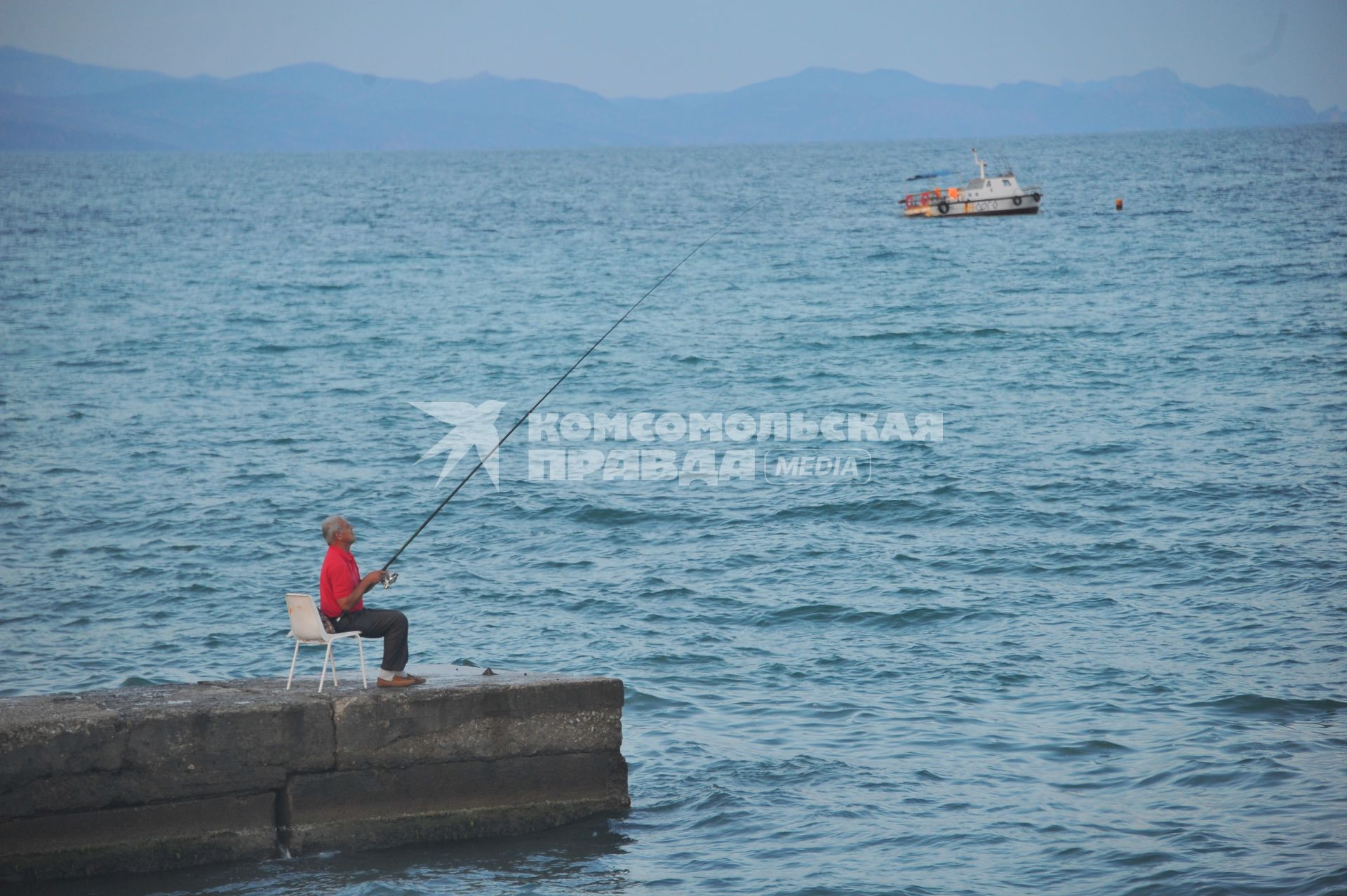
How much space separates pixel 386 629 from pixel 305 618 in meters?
0.57

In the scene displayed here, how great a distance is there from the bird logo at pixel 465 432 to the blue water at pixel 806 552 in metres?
0.45

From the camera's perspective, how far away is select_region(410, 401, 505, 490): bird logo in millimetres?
22419

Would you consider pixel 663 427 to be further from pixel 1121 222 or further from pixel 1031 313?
pixel 1121 222

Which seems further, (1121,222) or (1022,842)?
(1121,222)

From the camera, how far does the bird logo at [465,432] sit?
883 inches

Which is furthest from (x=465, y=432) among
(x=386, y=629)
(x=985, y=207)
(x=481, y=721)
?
(x=985, y=207)

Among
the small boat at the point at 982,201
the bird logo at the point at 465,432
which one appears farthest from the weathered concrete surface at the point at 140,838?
the small boat at the point at 982,201

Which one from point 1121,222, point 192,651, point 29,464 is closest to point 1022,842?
point 192,651

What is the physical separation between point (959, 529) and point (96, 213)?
77.0m

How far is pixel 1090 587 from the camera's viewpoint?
50.4ft

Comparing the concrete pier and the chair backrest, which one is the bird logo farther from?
the chair backrest

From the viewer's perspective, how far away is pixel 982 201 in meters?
68.5

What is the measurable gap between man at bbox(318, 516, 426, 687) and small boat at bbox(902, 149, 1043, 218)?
61.6m

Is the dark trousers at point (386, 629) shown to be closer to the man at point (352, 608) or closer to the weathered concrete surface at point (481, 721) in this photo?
the man at point (352, 608)
